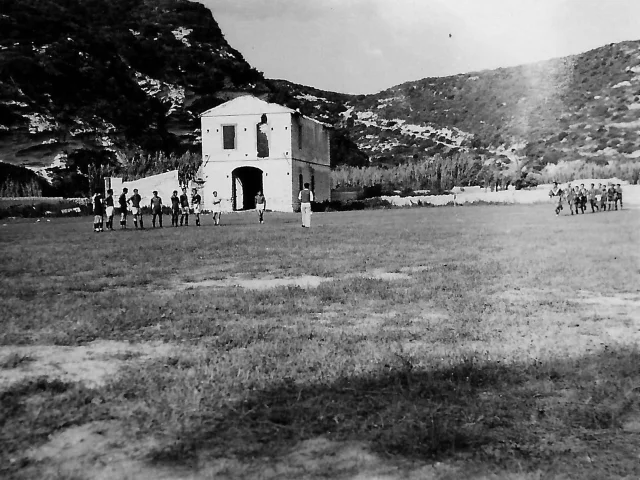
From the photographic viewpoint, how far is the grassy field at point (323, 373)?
3.44 meters

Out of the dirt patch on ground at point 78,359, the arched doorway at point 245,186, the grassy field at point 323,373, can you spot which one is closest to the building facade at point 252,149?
the arched doorway at point 245,186

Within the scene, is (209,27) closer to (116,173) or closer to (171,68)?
(171,68)

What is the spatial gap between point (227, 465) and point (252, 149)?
34.9 m

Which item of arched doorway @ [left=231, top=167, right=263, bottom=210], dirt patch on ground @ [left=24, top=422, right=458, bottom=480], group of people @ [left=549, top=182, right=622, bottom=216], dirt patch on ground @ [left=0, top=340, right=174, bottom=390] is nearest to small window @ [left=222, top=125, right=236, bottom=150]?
arched doorway @ [left=231, top=167, right=263, bottom=210]

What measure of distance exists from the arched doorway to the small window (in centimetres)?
151

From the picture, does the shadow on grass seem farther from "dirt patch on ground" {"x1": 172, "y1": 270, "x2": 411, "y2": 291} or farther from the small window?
the small window

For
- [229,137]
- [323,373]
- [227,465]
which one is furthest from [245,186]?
[227,465]

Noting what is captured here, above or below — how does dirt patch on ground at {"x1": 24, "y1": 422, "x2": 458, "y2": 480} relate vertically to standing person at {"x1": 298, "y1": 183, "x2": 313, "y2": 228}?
below

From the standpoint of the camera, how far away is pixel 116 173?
43938 mm

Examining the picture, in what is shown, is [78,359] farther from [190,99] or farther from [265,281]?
[190,99]

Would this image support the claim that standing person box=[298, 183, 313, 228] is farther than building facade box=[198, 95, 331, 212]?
No

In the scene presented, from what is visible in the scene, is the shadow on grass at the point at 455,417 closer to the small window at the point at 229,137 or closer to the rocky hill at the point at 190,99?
the small window at the point at 229,137

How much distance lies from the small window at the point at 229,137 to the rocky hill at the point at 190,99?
29.2 ft

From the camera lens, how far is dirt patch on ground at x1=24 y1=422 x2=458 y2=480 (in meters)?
3.22
